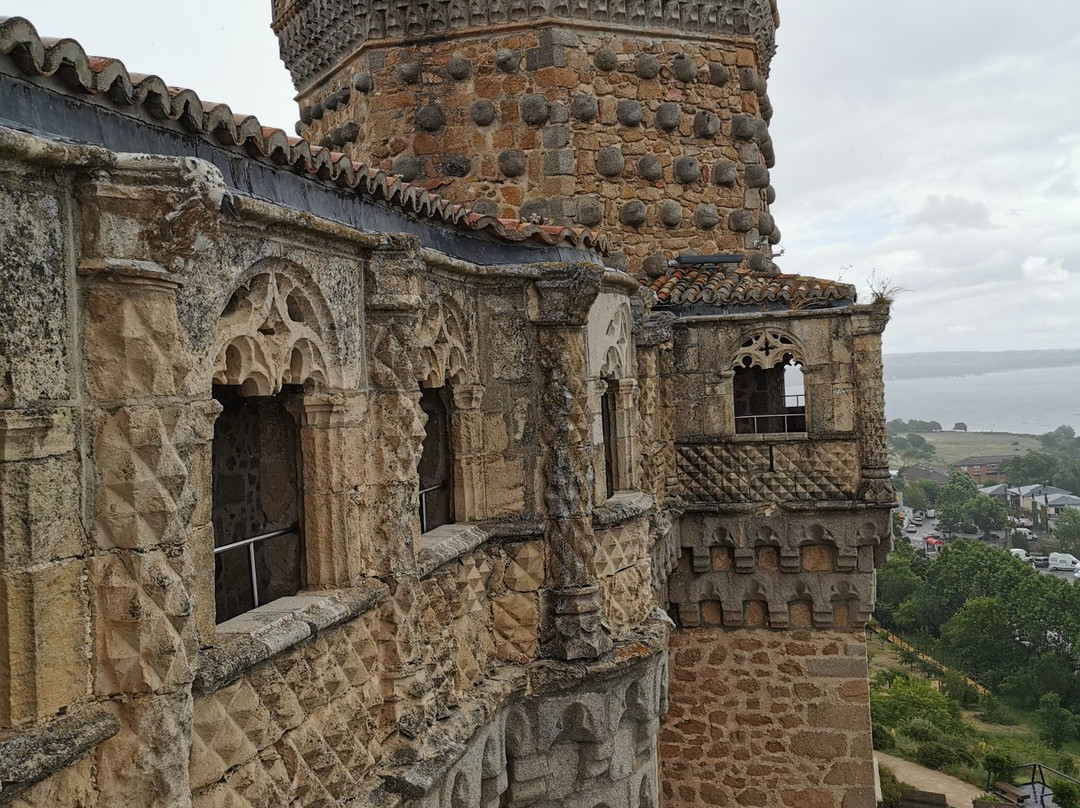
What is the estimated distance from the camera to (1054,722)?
114 feet

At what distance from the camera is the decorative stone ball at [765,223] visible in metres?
11.2

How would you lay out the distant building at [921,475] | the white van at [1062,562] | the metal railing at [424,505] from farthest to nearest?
the distant building at [921,475], the white van at [1062,562], the metal railing at [424,505]

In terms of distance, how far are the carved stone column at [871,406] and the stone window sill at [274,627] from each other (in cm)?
636

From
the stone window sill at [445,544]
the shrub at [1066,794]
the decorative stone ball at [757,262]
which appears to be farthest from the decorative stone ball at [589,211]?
the shrub at [1066,794]

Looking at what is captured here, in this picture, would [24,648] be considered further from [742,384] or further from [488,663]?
[742,384]

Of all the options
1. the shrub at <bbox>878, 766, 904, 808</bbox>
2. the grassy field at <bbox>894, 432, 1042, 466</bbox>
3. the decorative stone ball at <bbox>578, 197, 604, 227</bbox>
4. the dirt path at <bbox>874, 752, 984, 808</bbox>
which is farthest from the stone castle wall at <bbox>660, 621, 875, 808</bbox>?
the grassy field at <bbox>894, 432, 1042, 466</bbox>

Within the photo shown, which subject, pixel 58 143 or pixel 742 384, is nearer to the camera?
pixel 58 143

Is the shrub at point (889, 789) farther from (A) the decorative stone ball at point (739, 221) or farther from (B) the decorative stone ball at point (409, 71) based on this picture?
(B) the decorative stone ball at point (409, 71)

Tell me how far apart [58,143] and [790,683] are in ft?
30.9

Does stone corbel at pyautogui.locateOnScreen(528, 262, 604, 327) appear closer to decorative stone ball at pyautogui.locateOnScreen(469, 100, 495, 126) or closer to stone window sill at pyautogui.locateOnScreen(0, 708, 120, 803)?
stone window sill at pyautogui.locateOnScreen(0, 708, 120, 803)

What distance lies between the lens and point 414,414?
4848mm

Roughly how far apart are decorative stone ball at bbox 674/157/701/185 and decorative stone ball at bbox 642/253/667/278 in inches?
32.5

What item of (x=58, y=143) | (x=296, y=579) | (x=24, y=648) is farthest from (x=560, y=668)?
(x=58, y=143)

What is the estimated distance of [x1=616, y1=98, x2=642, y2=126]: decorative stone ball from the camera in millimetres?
10266
